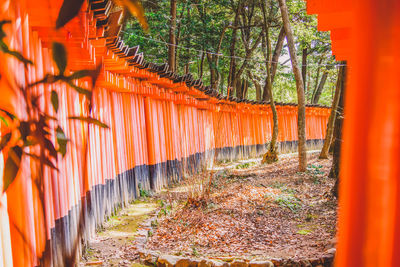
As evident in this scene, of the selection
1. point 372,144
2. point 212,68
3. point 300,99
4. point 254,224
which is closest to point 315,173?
point 300,99

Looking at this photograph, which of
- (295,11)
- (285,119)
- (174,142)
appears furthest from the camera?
(285,119)

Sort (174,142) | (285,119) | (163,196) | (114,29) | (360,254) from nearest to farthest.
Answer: (360,254)
(114,29)
(163,196)
(174,142)
(285,119)

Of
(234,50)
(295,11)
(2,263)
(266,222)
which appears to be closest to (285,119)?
(234,50)

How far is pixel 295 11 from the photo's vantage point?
606 inches

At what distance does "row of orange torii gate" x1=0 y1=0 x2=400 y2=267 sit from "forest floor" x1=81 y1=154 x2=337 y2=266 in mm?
542

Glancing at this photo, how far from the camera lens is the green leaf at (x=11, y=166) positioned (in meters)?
0.85

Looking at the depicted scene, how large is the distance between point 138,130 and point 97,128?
2598mm

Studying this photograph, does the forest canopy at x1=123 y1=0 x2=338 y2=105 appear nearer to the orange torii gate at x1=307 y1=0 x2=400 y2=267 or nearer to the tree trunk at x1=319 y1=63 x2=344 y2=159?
the tree trunk at x1=319 y1=63 x2=344 y2=159

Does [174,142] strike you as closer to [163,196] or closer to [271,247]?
[163,196]

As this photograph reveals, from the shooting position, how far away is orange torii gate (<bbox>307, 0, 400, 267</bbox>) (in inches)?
19.3

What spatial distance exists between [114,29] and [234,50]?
1361 centimetres

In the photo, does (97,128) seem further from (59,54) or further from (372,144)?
(372,144)

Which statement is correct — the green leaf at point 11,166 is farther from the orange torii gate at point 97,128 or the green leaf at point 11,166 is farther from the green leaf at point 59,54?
the green leaf at point 59,54

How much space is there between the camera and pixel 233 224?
21.0 feet
